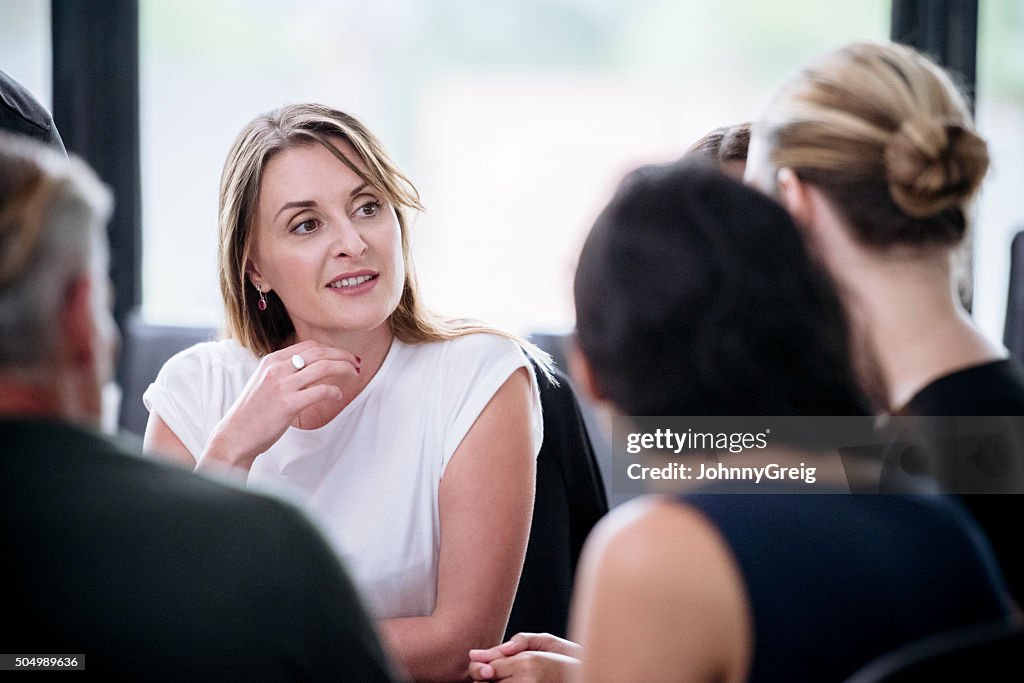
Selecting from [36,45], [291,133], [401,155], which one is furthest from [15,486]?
[36,45]

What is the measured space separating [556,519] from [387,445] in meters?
0.31

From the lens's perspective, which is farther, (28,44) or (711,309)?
(28,44)

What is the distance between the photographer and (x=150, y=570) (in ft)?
2.72

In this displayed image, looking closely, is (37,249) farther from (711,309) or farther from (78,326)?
(711,309)

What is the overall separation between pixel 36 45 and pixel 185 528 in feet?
9.74

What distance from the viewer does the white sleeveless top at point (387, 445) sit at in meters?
1.73

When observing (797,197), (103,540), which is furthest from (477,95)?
(103,540)

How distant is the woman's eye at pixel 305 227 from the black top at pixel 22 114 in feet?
1.43

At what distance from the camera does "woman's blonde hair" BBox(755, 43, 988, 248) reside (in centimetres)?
126

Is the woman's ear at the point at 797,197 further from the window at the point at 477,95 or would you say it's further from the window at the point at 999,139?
the window at the point at 999,139

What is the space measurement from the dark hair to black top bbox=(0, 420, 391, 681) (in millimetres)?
353

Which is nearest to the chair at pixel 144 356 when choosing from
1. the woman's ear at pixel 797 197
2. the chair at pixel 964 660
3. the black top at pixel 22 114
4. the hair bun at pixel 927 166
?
the black top at pixel 22 114

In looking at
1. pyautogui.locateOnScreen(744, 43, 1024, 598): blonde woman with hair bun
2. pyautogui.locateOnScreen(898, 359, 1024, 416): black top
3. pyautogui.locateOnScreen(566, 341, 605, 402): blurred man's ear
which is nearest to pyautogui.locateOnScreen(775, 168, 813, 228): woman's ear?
pyautogui.locateOnScreen(744, 43, 1024, 598): blonde woman with hair bun

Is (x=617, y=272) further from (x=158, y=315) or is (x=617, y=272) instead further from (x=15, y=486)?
(x=158, y=315)
